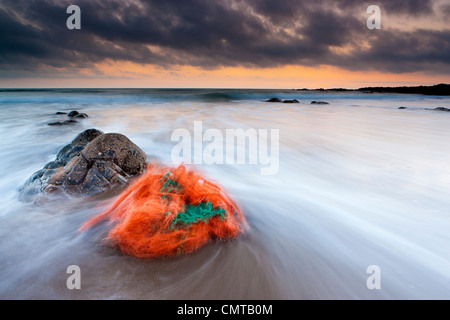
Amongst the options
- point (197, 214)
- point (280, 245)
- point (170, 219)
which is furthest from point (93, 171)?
point (280, 245)

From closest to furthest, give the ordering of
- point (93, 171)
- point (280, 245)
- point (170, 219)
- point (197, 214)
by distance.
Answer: point (170, 219) → point (197, 214) → point (280, 245) → point (93, 171)

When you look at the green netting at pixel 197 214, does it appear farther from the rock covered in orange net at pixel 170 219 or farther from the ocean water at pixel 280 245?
the ocean water at pixel 280 245

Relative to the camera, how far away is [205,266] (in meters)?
2.28

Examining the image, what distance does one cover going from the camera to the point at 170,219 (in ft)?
7.81

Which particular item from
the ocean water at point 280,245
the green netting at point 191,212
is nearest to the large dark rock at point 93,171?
the ocean water at point 280,245

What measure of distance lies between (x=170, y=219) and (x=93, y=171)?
2348 millimetres

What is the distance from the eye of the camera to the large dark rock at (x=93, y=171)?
3.77m

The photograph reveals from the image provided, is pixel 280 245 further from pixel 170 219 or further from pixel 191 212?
pixel 170 219

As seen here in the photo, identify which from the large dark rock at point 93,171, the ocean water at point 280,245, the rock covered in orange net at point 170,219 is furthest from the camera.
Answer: the large dark rock at point 93,171

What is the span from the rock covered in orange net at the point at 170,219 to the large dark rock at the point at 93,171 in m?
1.07

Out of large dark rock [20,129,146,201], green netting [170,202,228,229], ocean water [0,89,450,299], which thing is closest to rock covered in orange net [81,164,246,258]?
green netting [170,202,228,229]

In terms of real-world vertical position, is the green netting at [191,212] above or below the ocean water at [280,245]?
above

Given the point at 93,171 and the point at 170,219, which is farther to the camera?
the point at 93,171
